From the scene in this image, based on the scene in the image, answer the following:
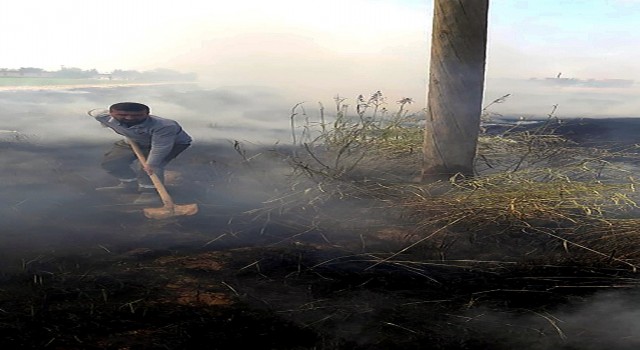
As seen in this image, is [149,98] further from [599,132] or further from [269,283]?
[269,283]

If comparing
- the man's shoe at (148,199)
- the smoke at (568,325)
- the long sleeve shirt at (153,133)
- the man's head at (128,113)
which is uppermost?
the man's head at (128,113)

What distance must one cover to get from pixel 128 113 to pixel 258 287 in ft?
9.27

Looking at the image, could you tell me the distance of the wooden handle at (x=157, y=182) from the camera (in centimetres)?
504

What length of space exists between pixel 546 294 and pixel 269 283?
1468 mm

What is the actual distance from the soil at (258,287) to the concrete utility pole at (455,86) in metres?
1.02

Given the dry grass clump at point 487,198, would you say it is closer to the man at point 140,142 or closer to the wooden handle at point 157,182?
the wooden handle at point 157,182

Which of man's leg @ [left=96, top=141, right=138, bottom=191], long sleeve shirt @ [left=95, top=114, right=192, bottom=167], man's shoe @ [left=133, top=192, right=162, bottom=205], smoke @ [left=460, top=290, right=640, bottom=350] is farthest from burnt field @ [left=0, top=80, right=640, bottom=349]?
long sleeve shirt @ [left=95, top=114, right=192, bottom=167]

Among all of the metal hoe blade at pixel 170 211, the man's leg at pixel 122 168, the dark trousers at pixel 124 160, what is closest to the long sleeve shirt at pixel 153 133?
the dark trousers at pixel 124 160

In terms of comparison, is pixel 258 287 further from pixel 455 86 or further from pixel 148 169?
pixel 455 86

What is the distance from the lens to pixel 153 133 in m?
5.57

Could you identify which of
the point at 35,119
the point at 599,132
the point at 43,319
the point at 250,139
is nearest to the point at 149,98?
the point at 35,119

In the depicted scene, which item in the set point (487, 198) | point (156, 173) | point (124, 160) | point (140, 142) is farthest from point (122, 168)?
point (487, 198)

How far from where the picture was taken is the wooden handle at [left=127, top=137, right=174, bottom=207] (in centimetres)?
504

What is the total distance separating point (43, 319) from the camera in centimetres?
274
